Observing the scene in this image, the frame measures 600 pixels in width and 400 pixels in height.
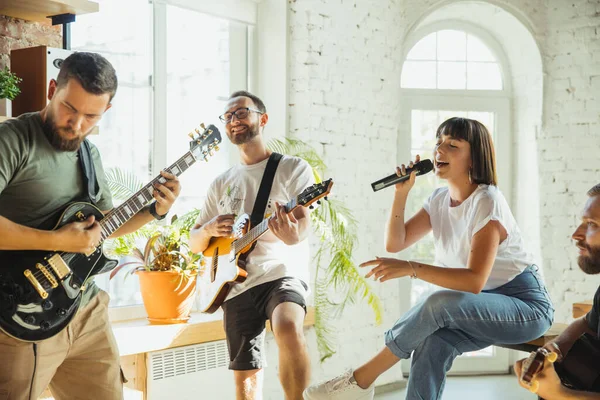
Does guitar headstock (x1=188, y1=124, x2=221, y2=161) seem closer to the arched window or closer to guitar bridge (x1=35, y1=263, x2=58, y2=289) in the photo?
guitar bridge (x1=35, y1=263, x2=58, y2=289)

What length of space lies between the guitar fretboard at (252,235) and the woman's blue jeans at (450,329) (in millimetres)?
697

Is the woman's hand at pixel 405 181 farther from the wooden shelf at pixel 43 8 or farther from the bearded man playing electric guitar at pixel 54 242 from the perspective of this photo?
the wooden shelf at pixel 43 8

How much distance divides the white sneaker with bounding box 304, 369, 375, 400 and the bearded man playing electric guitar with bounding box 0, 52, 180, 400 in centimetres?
82

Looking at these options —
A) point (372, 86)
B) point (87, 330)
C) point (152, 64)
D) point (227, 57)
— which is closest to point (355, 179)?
point (372, 86)

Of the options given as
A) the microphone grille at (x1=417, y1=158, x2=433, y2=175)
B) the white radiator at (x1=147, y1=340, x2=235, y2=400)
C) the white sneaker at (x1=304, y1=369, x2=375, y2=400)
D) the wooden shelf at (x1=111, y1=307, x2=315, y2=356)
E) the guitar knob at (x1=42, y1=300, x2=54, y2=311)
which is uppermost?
the microphone grille at (x1=417, y1=158, x2=433, y2=175)

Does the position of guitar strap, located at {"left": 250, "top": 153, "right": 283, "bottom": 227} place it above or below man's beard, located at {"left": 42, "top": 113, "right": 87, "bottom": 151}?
below

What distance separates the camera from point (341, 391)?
9.64 feet

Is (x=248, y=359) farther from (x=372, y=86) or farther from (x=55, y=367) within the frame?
(x=372, y=86)

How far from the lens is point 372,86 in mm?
5141

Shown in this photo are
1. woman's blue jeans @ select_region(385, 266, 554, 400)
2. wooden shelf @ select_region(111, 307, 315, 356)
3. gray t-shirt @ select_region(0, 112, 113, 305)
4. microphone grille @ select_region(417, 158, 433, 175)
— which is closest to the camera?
gray t-shirt @ select_region(0, 112, 113, 305)

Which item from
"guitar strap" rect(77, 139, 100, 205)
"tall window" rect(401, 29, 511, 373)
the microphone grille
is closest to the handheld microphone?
the microphone grille

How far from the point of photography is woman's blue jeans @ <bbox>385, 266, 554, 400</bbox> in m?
2.80

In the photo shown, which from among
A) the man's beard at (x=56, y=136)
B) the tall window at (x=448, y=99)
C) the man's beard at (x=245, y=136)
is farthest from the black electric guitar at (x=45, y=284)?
the tall window at (x=448, y=99)

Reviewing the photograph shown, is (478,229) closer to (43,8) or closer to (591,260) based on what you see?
(591,260)
